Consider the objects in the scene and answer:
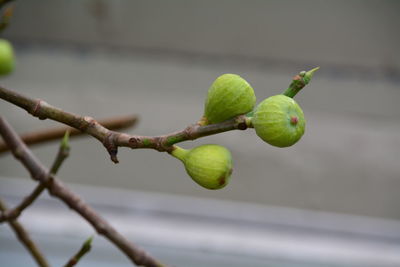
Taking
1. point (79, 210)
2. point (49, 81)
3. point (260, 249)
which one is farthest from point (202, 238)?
point (79, 210)

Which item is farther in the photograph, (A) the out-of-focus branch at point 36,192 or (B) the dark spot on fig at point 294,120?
(A) the out-of-focus branch at point 36,192

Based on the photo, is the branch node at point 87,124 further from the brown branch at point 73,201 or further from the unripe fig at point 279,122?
the brown branch at point 73,201

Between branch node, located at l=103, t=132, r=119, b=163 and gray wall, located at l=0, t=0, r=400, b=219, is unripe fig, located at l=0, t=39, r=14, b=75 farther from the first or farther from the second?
gray wall, located at l=0, t=0, r=400, b=219

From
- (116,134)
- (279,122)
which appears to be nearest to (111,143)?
(116,134)

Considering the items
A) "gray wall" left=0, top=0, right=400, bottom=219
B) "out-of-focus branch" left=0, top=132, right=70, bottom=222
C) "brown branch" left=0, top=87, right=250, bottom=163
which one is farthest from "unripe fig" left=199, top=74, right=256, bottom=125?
"gray wall" left=0, top=0, right=400, bottom=219

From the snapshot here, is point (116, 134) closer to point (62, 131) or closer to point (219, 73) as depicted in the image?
point (62, 131)

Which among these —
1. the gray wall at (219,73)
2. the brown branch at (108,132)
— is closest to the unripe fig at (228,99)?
the brown branch at (108,132)
